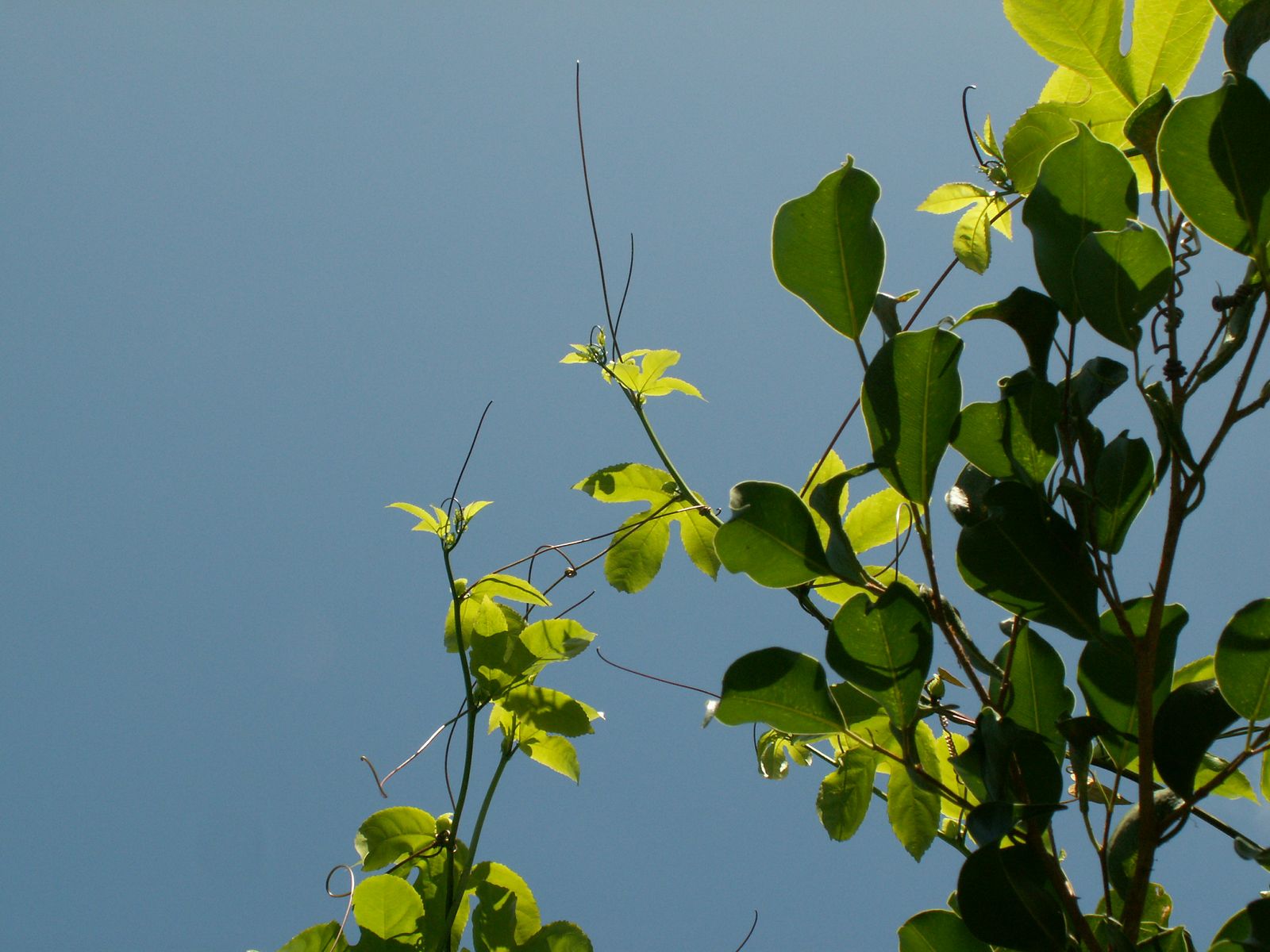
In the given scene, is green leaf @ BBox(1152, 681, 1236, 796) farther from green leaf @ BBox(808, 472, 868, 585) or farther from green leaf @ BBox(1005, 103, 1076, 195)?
green leaf @ BBox(1005, 103, 1076, 195)

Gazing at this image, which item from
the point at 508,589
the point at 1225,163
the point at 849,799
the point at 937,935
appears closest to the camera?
the point at 1225,163

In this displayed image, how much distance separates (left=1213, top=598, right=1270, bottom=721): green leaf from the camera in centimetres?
58

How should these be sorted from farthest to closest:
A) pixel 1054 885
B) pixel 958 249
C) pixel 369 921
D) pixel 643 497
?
pixel 643 497 < pixel 958 249 < pixel 369 921 < pixel 1054 885

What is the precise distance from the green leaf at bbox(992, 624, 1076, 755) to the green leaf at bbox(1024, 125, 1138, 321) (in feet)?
0.77

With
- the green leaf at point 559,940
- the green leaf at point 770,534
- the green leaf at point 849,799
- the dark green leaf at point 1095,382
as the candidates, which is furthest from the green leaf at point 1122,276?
the green leaf at point 559,940

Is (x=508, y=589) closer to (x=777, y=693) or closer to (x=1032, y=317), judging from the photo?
(x=777, y=693)

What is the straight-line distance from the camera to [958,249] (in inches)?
36.0

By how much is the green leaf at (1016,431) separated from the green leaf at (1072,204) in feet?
0.20

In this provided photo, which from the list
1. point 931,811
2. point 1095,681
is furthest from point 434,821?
point 1095,681

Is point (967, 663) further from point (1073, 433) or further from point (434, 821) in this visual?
point (434, 821)

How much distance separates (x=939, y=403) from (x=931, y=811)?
17.3 inches

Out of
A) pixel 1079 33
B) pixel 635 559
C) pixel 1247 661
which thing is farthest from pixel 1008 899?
pixel 1079 33

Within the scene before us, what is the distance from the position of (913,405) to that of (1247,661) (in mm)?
267

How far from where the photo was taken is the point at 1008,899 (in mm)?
574
